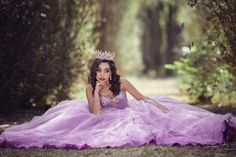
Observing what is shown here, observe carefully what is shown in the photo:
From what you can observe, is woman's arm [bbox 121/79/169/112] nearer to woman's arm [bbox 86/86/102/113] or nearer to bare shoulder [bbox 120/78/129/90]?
bare shoulder [bbox 120/78/129/90]

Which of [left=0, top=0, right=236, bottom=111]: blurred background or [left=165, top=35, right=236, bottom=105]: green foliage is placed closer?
[left=0, top=0, right=236, bottom=111]: blurred background

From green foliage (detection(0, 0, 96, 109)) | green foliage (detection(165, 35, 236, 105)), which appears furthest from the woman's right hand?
green foliage (detection(165, 35, 236, 105))

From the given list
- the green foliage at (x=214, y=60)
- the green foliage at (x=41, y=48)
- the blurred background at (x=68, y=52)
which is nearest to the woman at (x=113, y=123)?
the blurred background at (x=68, y=52)

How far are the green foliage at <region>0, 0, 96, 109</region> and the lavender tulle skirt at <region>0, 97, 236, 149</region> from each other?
8.12 ft

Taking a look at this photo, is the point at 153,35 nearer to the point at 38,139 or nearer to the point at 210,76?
the point at 210,76

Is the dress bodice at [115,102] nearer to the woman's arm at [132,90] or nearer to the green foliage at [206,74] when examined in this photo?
the woman's arm at [132,90]

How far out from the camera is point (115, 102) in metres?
6.71

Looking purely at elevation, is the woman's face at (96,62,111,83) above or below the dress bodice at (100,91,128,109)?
above

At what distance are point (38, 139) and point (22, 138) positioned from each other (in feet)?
0.60

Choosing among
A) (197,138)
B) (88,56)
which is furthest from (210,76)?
(197,138)

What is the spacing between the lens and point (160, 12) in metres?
26.3

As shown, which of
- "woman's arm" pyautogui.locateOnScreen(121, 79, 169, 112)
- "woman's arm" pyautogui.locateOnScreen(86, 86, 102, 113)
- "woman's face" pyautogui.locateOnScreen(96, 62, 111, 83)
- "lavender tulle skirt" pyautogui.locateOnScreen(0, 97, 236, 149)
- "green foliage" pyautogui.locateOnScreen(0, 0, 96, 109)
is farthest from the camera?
"green foliage" pyautogui.locateOnScreen(0, 0, 96, 109)

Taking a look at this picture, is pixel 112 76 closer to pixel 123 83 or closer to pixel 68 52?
pixel 123 83

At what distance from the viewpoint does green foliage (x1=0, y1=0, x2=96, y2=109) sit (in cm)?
870
